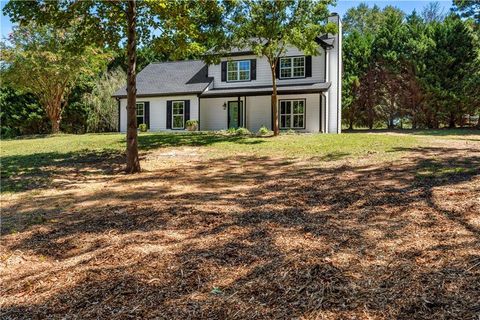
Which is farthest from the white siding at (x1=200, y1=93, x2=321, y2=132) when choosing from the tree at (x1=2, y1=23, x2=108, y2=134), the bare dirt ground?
the bare dirt ground

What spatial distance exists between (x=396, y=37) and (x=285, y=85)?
Result: 11004mm

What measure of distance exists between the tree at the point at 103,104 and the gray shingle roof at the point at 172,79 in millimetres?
3269

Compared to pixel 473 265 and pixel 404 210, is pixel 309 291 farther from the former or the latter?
pixel 404 210

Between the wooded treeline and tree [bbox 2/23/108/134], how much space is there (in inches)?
715

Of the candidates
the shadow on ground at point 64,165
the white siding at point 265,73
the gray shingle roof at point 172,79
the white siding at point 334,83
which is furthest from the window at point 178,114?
the white siding at point 334,83

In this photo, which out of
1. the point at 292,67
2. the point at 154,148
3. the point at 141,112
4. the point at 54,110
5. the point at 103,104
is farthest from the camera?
the point at 103,104

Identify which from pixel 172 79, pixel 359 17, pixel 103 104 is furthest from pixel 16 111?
pixel 359 17

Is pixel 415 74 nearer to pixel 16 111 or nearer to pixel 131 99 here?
pixel 131 99

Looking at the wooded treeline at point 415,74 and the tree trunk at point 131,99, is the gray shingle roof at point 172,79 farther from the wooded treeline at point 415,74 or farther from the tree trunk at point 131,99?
the tree trunk at point 131,99

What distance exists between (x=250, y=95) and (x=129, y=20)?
1233cm

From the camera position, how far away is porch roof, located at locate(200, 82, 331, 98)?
20984 mm

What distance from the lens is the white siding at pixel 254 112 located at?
2180cm

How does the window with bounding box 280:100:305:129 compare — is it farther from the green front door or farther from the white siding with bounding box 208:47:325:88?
the green front door

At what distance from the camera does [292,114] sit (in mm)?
22312
